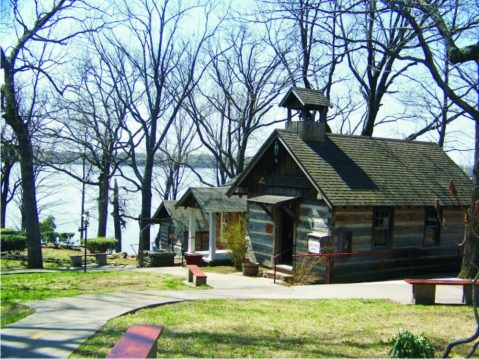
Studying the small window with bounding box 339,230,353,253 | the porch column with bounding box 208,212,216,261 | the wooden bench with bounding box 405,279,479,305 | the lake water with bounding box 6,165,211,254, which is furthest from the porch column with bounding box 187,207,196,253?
the lake water with bounding box 6,165,211,254

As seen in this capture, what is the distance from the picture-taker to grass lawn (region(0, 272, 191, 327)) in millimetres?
10469

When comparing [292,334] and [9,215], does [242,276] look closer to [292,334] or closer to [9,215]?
[292,334]

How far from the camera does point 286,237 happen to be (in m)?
21.8

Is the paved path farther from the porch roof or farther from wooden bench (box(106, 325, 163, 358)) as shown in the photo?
the porch roof

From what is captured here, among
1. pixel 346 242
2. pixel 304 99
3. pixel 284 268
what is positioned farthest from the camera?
pixel 304 99

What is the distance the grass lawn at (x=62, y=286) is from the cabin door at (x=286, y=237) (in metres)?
5.49

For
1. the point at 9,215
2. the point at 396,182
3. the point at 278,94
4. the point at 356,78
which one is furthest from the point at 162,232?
the point at 9,215

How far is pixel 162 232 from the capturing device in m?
35.9

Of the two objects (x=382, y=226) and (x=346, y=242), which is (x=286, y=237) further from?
(x=382, y=226)

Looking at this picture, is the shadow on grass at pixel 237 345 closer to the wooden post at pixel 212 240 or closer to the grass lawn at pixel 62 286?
the grass lawn at pixel 62 286

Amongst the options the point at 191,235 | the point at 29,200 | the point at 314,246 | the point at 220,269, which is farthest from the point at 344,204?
the point at 29,200

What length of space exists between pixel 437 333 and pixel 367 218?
10384 millimetres

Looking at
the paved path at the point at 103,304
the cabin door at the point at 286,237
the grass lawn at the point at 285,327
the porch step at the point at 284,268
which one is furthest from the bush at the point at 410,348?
the cabin door at the point at 286,237

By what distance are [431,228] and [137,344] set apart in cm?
1923
